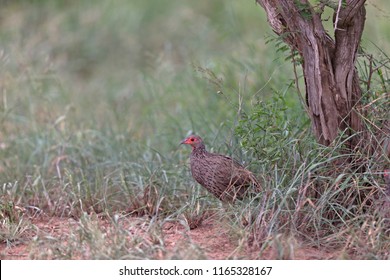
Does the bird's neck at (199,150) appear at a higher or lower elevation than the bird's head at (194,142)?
lower

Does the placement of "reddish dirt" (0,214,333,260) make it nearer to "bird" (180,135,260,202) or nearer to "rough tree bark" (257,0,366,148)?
"bird" (180,135,260,202)

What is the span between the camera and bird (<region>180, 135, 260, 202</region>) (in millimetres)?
4762

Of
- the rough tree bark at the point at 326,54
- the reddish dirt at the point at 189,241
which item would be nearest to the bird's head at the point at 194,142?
the reddish dirt at the point at 189,241

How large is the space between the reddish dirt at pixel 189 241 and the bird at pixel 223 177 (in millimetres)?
191

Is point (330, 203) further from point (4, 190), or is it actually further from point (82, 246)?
point (4, 190)

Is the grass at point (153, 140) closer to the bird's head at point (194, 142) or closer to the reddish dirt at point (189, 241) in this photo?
the reddish dirt at point (189, 241)

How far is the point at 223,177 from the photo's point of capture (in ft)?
15.8

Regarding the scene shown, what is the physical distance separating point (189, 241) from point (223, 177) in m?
0.71

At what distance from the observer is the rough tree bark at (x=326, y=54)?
446 cm

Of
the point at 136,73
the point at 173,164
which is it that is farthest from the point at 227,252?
the point at 136,73

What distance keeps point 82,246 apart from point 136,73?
5129 mm

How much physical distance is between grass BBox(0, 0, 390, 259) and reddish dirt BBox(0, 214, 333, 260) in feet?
0.09

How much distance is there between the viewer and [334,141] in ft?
14.8

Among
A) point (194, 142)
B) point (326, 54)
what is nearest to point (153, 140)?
point (194, 142)
